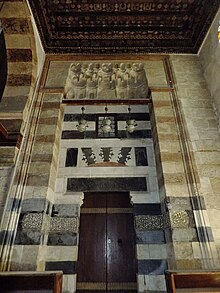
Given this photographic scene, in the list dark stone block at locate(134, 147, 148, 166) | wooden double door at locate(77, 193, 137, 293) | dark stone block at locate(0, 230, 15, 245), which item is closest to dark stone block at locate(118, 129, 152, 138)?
dark stone block at locate(134, 147, 148, 166)

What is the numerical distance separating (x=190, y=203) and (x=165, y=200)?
30 centimetres

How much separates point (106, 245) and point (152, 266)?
2.10 feet

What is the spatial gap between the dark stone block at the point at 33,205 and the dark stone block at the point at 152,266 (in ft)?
4.48

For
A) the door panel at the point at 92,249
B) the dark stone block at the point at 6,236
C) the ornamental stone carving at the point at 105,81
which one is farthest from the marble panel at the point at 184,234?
the ornamental stone carving at the point at 105,81

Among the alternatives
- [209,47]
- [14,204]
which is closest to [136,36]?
[209,47]

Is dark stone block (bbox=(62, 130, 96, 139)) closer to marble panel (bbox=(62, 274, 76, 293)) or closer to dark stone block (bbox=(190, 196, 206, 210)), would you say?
dark stone block (bbox=(190, 196, 206, 210))

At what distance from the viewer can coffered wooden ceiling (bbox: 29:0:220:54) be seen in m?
3.80

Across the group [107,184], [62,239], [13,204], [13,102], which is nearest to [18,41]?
[13,102]

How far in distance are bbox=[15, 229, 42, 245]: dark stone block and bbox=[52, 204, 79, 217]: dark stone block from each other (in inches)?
14.9

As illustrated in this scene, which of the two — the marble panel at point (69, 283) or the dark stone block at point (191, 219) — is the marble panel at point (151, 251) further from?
the marble panel at point (69, 283)

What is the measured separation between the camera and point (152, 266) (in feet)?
8.83

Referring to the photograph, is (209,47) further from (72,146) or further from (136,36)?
(72,146)

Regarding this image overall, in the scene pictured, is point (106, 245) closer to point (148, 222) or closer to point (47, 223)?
point (148, 222)

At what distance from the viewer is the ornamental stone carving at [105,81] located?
13.8 feet
